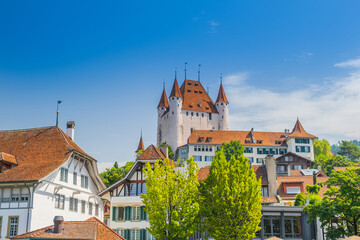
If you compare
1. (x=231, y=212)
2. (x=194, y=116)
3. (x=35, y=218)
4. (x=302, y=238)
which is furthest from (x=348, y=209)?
(x=194, y=116)

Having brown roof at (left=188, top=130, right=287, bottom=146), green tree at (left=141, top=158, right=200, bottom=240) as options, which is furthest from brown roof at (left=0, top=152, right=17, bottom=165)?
brown roof at (left=188, top=130, right=287, bottom=146)

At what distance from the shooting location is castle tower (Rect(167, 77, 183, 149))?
120m

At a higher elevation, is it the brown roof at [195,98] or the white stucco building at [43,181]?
the brown roof at [195,98]

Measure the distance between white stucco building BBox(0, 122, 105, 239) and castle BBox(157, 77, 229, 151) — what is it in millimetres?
75173

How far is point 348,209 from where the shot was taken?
31953mm

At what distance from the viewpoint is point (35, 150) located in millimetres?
41344

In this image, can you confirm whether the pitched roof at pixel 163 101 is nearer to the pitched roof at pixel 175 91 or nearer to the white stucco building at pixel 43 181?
the pitched roof at pixel 175 91

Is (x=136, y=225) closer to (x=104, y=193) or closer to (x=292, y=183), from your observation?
(x=104, y=193)

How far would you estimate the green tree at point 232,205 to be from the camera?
33.0 metres

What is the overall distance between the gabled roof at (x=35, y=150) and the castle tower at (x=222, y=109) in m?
85.6

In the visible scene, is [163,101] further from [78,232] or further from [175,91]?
[78,232]

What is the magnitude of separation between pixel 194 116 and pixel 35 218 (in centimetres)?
9217

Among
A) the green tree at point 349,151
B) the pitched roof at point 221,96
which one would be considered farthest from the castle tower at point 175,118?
the green tree at point 349,151

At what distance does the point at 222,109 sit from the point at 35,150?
305 ft
